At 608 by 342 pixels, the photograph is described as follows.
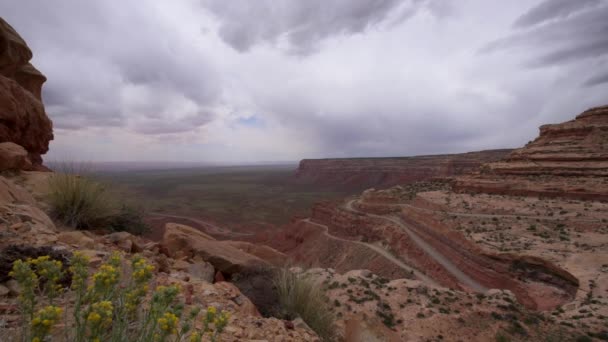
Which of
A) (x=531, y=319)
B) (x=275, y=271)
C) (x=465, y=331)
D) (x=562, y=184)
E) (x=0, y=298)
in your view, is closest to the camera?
(x=0, y=298)

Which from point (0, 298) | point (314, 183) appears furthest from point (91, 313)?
point (314, 183)

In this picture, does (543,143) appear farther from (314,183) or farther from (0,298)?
(314,183)

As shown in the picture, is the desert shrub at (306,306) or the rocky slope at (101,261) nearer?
the rocky slope at (101,261)

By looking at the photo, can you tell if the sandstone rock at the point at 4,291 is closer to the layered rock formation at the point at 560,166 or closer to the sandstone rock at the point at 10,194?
the sandstone rock at the point at 10,194

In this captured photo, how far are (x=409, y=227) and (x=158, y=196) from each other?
80806 millimetres

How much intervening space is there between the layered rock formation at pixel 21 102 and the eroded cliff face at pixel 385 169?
231 feet

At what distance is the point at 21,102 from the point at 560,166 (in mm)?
43233

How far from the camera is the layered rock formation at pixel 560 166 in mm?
26297

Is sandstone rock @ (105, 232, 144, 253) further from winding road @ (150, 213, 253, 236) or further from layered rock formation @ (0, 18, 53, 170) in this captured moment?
winding road @ (150, 213, 253, 236)

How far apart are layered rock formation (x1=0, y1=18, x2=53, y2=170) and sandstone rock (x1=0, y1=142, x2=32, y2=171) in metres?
0.09

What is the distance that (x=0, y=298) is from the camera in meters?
2.59

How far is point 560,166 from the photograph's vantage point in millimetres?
29469

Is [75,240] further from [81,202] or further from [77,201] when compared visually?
[81,202]

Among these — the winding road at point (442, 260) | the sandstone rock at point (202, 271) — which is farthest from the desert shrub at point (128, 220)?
the winding road at point (442, 260)
